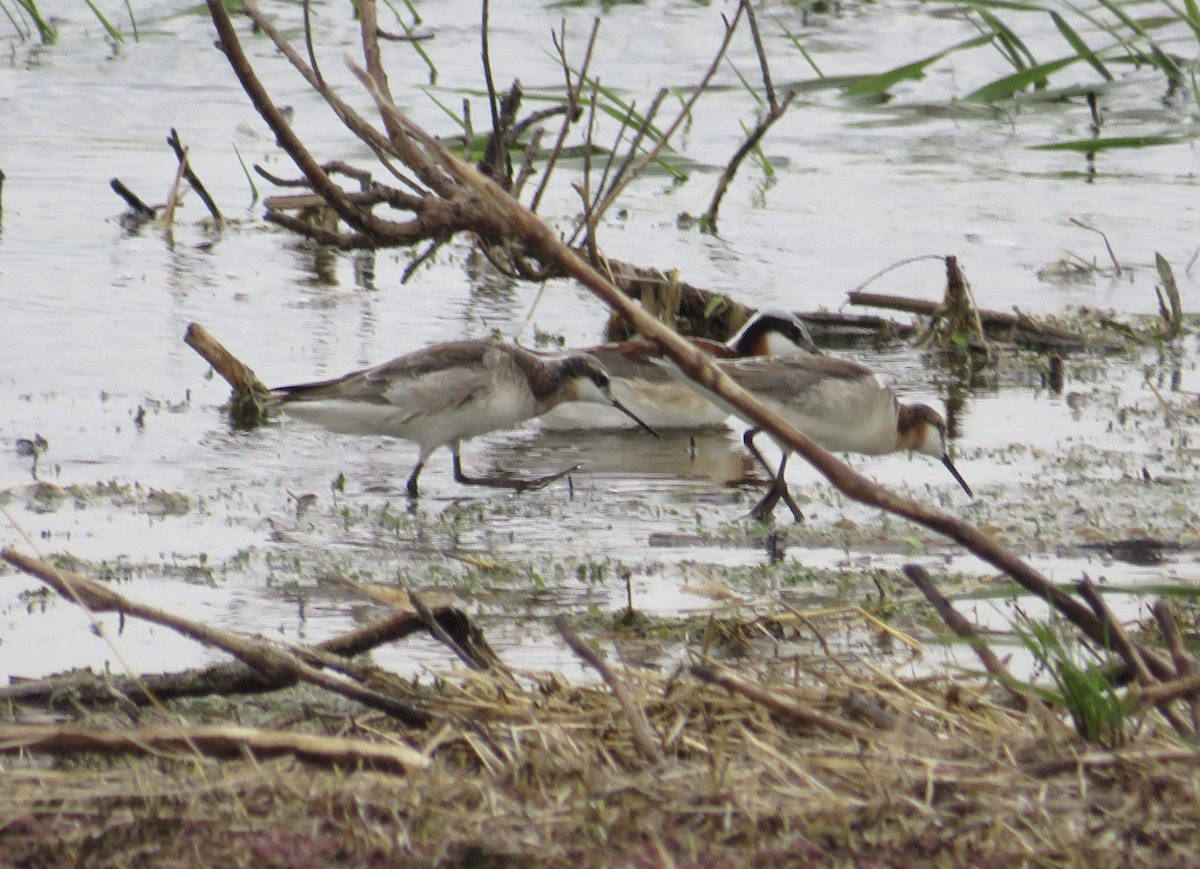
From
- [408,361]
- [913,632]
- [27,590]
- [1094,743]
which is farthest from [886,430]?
[1094,743]

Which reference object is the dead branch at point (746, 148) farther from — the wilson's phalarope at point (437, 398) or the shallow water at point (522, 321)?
the wilson's phalarope at point (437, 398)

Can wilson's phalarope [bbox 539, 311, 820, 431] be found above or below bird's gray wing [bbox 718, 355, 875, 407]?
below

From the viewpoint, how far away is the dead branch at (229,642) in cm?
361

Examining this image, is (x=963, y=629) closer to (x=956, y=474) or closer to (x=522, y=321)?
(x=956, y=474)

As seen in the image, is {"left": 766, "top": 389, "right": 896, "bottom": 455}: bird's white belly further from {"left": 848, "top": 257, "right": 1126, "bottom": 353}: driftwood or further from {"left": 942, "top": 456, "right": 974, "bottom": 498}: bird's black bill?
{"left": 848, "top": 257, "right": 1126, "bottom": 353}: driftwood

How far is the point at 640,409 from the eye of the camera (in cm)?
846

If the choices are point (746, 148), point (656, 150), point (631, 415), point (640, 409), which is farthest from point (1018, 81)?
point (656, 150)

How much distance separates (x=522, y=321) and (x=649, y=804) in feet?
22.1

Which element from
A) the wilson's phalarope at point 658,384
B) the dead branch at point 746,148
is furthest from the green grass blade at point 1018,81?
the wilson's phalarope at point 658,384

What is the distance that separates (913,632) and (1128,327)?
4.98 metres

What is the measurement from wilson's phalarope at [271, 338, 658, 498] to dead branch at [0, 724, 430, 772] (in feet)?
12.1

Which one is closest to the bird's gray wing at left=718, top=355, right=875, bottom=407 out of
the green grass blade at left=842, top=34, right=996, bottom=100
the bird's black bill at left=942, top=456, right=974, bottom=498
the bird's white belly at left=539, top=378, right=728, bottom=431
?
the bird's white belly at left=539, top=378, right=728, bottom=431

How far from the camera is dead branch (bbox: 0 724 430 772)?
3.35m

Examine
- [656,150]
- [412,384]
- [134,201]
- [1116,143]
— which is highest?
[656,150]
